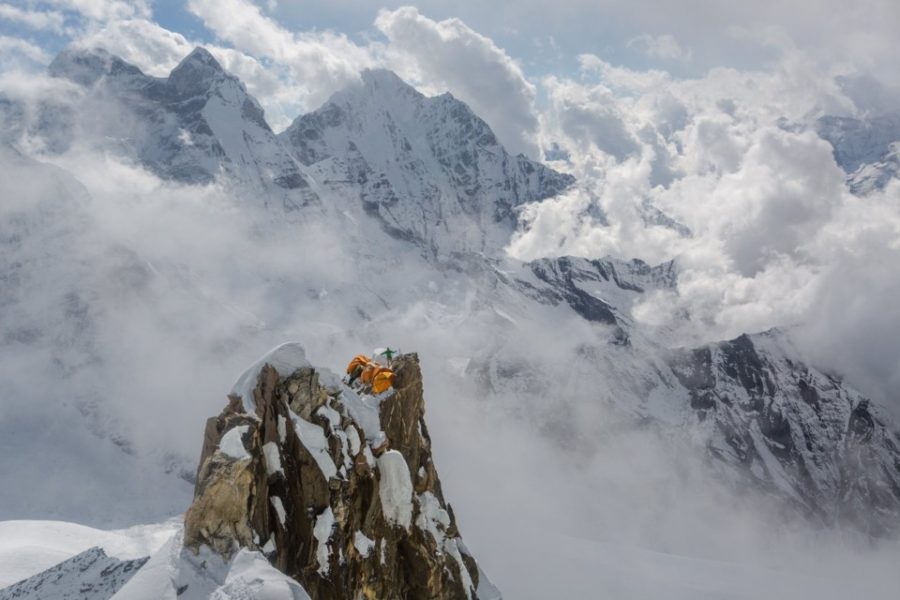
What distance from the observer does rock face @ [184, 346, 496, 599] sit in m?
23.9

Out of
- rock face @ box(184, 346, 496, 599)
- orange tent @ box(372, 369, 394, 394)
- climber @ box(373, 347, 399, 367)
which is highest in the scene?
climber @ box(373, 347, 399, 367)

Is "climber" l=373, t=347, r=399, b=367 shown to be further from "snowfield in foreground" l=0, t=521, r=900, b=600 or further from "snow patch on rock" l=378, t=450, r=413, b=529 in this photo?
"snowfield in foreground" l=0, t=521, r=900, b=600

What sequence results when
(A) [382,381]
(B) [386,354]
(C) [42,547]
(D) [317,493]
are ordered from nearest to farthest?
(D) [317,493] → (A) [382,381] → (B) [386,354] → (C) [42,547]

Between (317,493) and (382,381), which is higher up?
(382,381)

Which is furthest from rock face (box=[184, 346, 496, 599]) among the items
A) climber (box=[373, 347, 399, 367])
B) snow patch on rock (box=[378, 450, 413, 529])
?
climber (box=[373, 347, 399, 367])

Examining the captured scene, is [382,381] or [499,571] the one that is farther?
[499,571]

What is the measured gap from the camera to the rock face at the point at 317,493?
23.9m

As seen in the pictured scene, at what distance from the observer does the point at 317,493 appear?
2738 cm

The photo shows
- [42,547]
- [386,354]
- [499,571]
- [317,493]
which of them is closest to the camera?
[317,493]

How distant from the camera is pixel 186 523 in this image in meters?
23.5

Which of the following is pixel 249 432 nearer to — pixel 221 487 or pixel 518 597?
pixel 221 487

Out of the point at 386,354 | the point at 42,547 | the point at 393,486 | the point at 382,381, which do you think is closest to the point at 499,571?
the point at 42,547

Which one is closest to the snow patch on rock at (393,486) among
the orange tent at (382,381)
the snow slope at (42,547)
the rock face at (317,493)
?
the rock face at (317,493)

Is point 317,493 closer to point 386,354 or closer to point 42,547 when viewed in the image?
point 386,354
